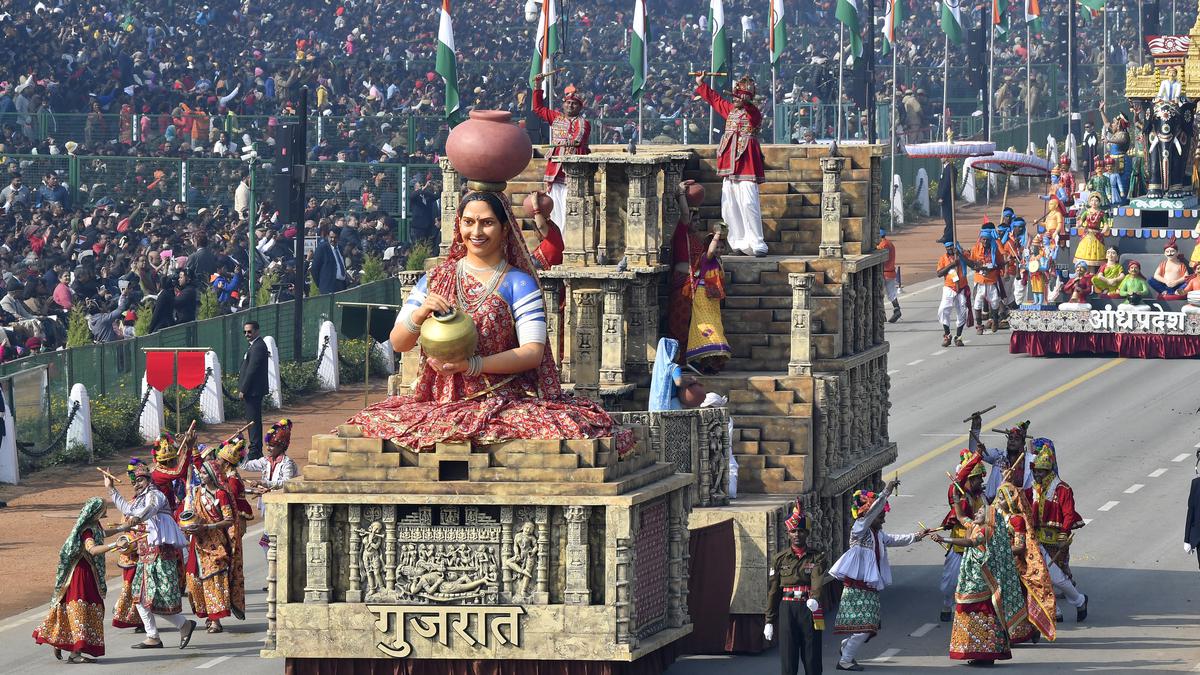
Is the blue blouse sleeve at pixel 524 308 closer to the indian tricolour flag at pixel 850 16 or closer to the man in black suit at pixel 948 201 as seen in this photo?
the man in black suit at pixel 948 201

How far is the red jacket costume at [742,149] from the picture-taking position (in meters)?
30.1

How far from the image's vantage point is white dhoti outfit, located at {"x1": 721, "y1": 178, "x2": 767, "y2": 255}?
98.4ft

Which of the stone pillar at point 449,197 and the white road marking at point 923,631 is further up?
the stone pillar at point 449,197

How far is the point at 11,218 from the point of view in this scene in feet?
173

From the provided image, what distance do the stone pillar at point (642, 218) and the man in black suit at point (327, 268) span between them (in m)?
21.6

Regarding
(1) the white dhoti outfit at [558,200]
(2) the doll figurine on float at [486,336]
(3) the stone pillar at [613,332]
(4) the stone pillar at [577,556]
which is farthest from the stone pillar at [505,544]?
(1) the white dhoti outfit at [558,200]

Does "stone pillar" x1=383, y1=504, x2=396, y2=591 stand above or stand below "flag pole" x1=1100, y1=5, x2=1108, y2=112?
below

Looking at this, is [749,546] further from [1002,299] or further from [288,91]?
[288,91]

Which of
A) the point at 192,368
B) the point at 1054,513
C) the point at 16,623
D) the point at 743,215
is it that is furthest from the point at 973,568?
the point at 192,368

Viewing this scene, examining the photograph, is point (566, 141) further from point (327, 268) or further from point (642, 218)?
point (327, 268)

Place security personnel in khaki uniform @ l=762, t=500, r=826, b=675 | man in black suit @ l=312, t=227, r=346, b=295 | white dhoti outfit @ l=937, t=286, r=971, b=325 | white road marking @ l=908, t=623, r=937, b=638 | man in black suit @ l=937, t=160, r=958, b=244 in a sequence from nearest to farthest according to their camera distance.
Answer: security personnel in khaki uniform @ l=762, t=500, r=826, b=675, white road marking @ l=908, t=623, r=937, b=638, white dhoti outfit @ l=937, t=286, r=971, b=325, man in black suit @ l=312, t=227, r=346, b=295, man in black suit @ l=937, t=160, r=958, b=244

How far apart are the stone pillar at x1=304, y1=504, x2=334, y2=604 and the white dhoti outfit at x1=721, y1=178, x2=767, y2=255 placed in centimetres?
842

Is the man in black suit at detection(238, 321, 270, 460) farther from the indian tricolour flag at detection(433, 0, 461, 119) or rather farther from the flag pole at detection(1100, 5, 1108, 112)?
the flag pole at detection(1100, 5, 1108, 112)

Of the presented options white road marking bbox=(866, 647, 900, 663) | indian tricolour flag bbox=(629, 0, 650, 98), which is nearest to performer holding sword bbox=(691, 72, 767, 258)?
white road marking bbox=(866, 647, 900, 663)
